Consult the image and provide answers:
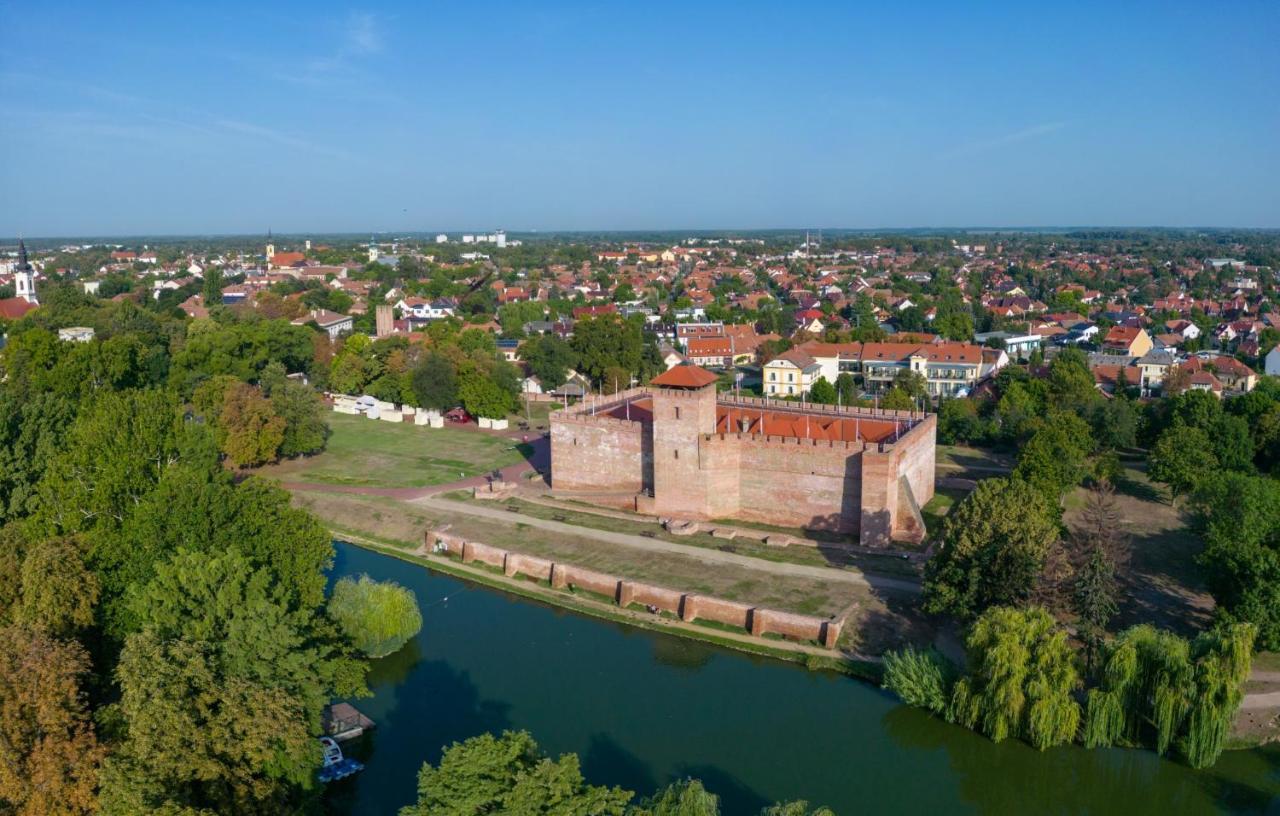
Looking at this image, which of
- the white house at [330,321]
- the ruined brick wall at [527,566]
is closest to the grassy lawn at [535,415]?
the ruined brick wall at [527,566]

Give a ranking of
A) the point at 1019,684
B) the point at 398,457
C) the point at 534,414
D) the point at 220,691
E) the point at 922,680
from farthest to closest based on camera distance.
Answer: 1. the point at 534,414
2. the point at 398,457
3. the point at 922,680
4. the point at 1019,684
5. the point at 220,691

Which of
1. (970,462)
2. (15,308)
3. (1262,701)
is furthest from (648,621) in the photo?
(15,308)

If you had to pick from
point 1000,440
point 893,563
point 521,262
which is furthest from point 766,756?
point 521,262

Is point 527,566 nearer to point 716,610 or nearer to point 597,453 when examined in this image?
point 716,610

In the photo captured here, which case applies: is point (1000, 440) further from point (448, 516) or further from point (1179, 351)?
point (1179, 351)

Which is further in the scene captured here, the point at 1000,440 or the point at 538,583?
the point at 1000,440

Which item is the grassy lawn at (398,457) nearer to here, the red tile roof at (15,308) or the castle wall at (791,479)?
the castle wall at (791,479)

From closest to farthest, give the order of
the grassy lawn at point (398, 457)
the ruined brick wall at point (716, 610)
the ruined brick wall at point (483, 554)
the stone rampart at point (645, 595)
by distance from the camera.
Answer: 1. the stone rampart at point (645, 595)
2. the ruined brick wall at point (716, 610)
3. the ruined brick wall at point (483, 554)
4. the grassy lawn at point (398, 457)
